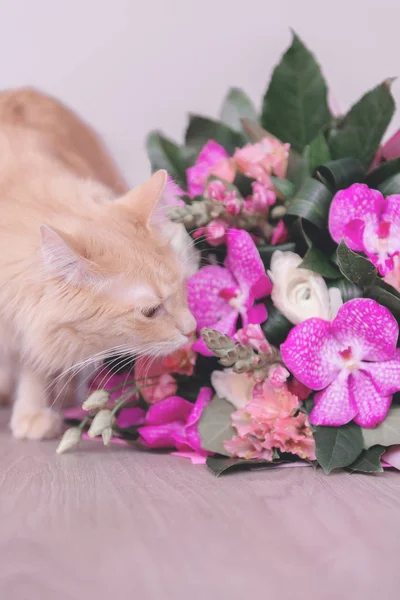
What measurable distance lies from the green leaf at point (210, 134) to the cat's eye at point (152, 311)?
12.1 inches

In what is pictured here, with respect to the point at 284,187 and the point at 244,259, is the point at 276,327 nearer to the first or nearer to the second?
the point at 244,259

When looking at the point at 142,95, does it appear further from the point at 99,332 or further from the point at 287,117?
the point at 99,332

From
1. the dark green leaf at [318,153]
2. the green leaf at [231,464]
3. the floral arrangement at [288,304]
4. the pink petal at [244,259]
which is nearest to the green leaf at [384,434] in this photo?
the floral arrangement at [288,304]

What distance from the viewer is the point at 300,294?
2.72 ft

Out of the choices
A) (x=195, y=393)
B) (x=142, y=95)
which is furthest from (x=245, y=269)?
(x=142, y=95)

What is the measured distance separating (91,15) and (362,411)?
1.08 meters

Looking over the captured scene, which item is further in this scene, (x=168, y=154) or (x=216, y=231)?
(x=168, y=154)

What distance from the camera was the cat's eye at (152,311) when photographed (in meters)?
0.87

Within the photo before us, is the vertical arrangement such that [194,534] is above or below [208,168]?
below

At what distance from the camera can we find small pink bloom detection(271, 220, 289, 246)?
89 cm

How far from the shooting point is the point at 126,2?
55.9 inches

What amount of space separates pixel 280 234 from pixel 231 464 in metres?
0.31

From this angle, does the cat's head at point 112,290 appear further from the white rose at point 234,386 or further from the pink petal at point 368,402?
the pink petal at point 368,402

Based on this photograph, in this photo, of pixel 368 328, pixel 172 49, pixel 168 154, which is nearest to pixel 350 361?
pixel 368 328
